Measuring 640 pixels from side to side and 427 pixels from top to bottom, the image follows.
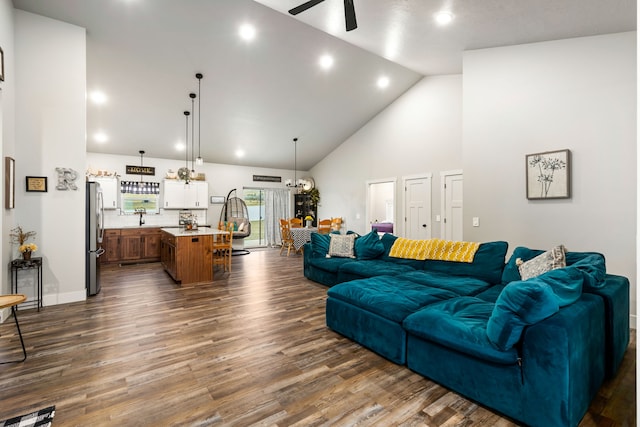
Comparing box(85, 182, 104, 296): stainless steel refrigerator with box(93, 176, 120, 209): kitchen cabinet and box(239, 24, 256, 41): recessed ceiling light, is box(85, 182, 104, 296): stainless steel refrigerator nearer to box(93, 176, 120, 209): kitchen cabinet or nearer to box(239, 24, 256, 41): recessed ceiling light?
box(239, 24, 256, 41): recessed ceiling light

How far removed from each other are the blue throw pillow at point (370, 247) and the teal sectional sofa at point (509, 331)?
1.43 meters

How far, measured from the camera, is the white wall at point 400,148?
6273mm

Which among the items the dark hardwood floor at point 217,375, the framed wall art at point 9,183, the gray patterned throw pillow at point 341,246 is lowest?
the dark hardwood floor at point 217,375

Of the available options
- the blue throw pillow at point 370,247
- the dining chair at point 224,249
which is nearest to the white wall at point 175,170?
the dining chair at point 224,249

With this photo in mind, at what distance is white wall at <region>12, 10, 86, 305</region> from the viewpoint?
150 inches

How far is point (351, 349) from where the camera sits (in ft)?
9.04

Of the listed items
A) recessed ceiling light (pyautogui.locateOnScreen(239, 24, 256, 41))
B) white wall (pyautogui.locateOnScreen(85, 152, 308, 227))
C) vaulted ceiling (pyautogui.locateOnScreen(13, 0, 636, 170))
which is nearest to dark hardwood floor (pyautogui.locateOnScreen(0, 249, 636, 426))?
vaulted ceiling (pyautogui.locateOnScreen(13, 0, 636, 170))

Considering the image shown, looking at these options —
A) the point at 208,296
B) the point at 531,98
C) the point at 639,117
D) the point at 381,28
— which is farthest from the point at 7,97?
the point at 531,98

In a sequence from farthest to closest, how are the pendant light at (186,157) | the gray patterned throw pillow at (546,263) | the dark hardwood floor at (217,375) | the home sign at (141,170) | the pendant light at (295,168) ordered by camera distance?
the pendant light at (295,168), the home sign at (141,170), the pendant light at (186,157), the gray patterned throw pillow at (546,263), the dark hardwood floor at (217,375)

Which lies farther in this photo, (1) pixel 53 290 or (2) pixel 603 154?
(1) pixel 53 290

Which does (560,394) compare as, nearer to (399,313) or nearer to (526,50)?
(399,313)

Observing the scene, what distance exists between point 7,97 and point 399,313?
4.87 m

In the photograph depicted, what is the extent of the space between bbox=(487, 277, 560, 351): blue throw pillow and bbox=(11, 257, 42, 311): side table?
4.91m

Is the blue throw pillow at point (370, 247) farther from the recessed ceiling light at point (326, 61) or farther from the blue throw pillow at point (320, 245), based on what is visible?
the recessed ceiling light at point (326, 61)
